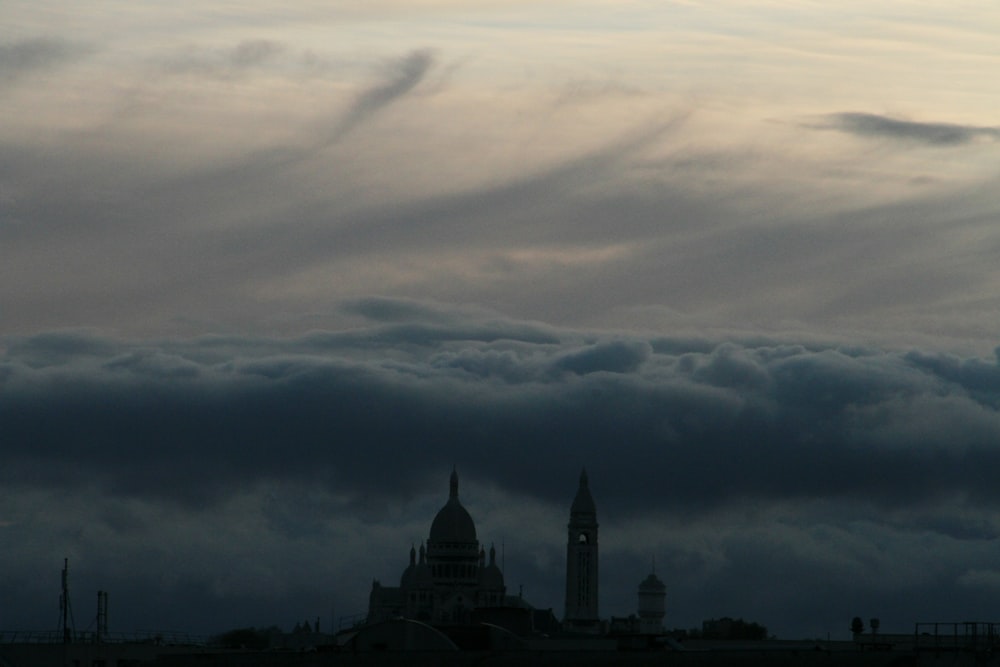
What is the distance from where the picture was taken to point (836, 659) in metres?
83.9

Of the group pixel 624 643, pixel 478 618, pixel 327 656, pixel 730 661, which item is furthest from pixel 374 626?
pixel 478 618

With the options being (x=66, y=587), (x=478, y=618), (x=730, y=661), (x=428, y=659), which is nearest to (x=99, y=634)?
(x=66, y=587)

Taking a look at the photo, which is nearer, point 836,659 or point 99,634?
point 836,659

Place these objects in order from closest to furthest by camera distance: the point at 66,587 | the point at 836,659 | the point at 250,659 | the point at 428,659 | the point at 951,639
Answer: the point at 836,659 → the point at 951,639 → the point at 428,659 → the point at 250,659 → the point at 66,587

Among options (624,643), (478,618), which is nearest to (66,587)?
(478,618)

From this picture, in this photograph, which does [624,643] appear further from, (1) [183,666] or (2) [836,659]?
(2) [836,659]

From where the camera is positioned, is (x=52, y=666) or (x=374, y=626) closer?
(x=374, y=626)

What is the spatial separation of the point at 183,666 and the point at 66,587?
34.9 metres

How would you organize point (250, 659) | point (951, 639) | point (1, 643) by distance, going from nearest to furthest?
point (951, 639), point (250, 659), point (1, 643)

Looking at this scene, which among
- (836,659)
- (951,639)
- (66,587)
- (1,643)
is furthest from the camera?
(66,587)

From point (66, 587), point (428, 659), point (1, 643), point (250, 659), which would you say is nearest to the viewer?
point (428, 659)

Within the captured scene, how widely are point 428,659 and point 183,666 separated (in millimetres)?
15857

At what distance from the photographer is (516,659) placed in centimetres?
9494

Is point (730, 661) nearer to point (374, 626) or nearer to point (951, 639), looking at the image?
point (951, 639)
